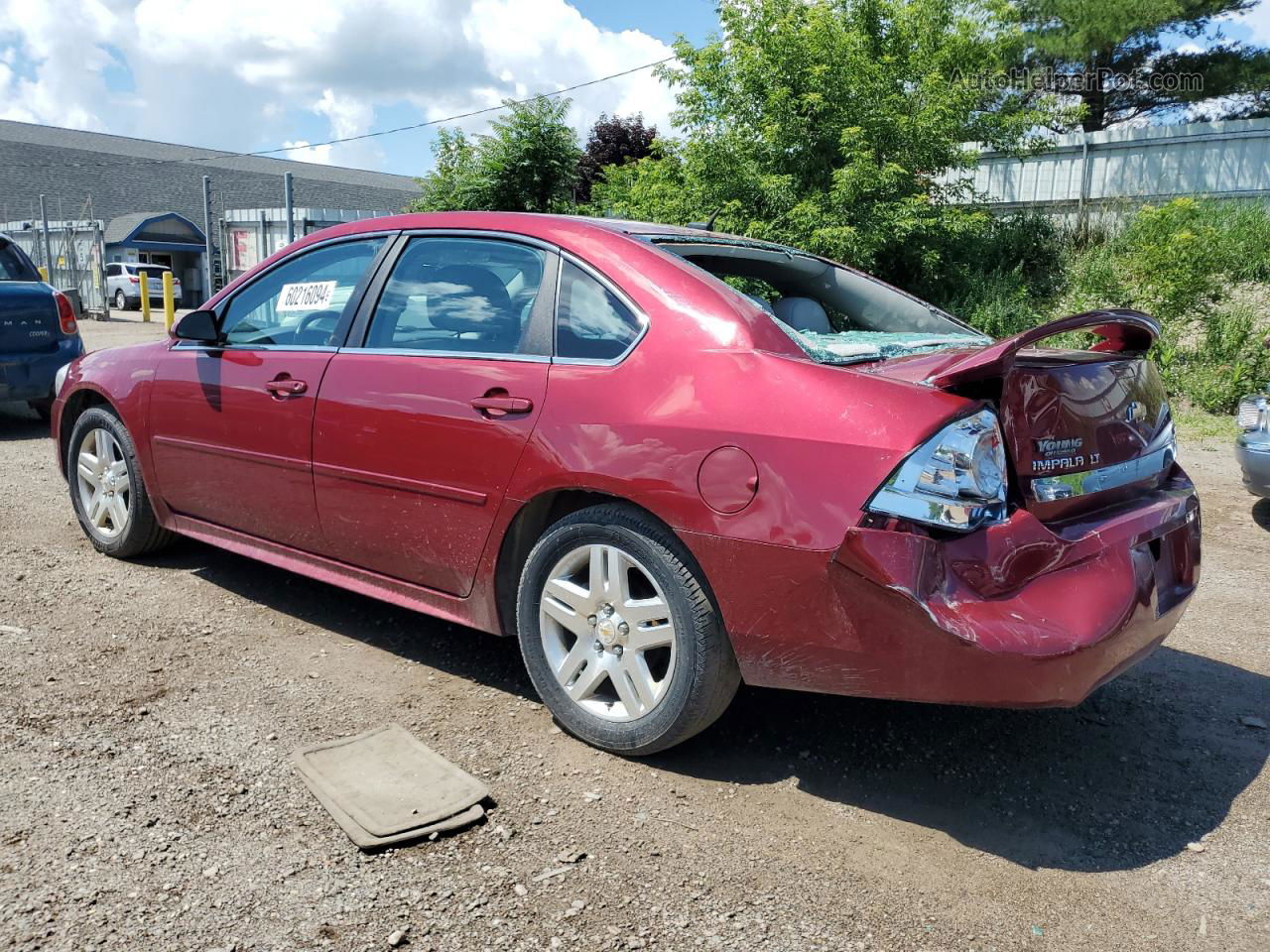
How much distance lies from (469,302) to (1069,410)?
6.36 feet

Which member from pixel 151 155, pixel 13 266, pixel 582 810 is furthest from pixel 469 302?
pixel 151 155

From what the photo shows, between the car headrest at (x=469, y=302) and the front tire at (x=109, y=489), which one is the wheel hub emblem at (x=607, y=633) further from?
the front tire at (x=109, y=489)

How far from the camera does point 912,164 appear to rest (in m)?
13.0

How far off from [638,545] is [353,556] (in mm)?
1334

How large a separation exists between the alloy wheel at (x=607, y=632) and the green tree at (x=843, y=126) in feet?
31.6

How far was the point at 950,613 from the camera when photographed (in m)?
2.53

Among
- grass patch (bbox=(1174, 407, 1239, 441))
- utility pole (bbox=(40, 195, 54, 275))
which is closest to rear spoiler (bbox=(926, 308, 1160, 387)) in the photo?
grass patch (bbox=(1174, 407, 1239, 441))

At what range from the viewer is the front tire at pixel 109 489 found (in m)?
4.77

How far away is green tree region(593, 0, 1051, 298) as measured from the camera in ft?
40.5

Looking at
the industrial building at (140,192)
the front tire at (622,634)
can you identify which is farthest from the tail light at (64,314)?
the industrial building at (140,192)

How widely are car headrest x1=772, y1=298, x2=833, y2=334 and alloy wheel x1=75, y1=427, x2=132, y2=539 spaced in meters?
3.08

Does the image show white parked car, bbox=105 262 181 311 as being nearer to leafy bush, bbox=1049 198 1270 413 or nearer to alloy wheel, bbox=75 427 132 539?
leafy bush, bbox=1049 198 1270 413

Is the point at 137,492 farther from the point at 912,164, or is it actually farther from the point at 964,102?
the point at 964,102

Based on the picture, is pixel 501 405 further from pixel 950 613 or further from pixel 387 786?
pixel 950 613
